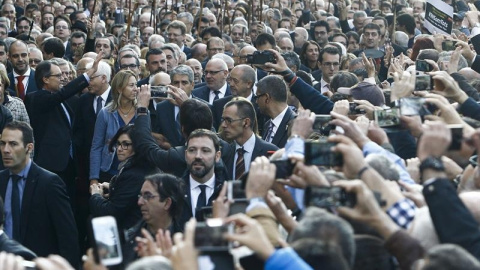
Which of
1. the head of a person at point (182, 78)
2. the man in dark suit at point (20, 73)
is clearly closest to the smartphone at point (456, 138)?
the head of a person at point (182, 78)

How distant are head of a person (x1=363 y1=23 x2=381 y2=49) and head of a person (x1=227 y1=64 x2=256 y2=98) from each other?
5.03m

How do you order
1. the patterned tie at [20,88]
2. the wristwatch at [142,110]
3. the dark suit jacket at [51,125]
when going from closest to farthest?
the wristwatch at [142,110]
the dark suit jacket at [51,125]
the patterned tie at [20,88]

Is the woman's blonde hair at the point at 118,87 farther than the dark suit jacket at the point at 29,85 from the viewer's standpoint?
No

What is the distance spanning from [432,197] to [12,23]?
15.8m

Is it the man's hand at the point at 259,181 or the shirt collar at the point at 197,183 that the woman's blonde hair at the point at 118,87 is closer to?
the shirt collar at the point at 197,183

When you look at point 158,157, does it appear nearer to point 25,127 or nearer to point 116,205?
point 116,205

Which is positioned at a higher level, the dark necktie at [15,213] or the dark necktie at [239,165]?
the dark necktie at [239,165]

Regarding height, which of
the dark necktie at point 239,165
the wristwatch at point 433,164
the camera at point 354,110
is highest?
the wristwatch at point 433,164

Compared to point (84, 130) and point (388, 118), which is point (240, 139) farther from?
point (84, 130)

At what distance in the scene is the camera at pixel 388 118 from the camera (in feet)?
22.4

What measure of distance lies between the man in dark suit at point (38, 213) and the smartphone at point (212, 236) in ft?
14.6

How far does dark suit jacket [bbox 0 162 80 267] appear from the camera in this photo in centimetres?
925

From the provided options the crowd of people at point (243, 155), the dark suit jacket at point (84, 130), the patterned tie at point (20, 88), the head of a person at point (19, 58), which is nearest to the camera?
the crowd of people at point (243, 155)

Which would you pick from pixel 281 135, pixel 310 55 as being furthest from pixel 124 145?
pixel 310 55
